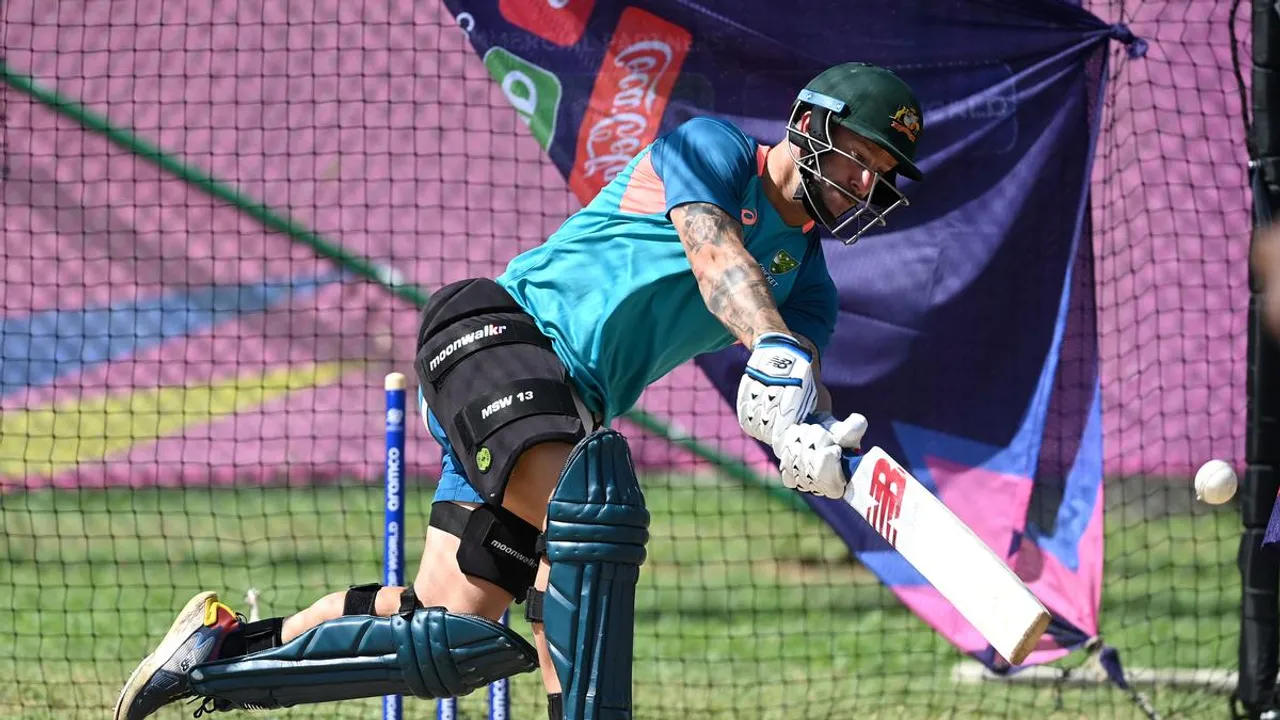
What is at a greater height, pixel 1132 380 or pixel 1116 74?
pixel 1116 74

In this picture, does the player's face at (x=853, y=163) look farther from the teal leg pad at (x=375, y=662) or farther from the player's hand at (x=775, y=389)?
the teal leg pad at (x=375, y=662)

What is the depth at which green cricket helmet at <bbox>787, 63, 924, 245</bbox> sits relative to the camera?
3.23m

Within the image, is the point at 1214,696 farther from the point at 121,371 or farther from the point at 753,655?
the point at 121,371

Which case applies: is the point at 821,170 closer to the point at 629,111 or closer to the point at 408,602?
the point at 408,602

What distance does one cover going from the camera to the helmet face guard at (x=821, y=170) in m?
3.26

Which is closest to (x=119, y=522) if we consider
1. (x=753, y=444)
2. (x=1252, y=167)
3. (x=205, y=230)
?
(x=205, y=230)

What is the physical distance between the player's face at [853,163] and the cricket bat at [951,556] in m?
0.72

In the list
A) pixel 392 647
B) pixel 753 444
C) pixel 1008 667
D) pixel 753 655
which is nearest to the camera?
pixel 392 647

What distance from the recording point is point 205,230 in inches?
261

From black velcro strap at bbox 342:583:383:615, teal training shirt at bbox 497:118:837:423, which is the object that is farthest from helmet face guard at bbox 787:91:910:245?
black velcro strap at bbox 342:583:383:615

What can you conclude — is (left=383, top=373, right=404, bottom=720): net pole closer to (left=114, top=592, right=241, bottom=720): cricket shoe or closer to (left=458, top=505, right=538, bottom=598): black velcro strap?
(left=114, top=592, right=241, bottom=720): cricket shoe

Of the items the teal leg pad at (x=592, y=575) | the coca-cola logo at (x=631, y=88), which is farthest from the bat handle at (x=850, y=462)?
the coca-cola logo at (x=631, y=88)

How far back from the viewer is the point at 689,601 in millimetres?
6227

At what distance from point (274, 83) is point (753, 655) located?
10.5ft
